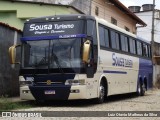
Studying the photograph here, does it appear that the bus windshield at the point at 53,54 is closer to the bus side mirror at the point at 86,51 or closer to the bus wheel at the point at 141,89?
the bus side mirror at the point at 86,51

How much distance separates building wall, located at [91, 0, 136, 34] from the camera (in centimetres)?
2966

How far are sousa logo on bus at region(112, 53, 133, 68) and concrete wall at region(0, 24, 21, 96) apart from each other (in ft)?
13.8

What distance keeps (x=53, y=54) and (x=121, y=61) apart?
5.25 meters

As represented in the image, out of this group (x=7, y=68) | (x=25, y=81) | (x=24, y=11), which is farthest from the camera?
(x=24, y=11)

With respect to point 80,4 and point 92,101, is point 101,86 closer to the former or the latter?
point 92,101

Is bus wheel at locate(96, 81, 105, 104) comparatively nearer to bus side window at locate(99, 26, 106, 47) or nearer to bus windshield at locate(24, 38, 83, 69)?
bus side window at locate(99, 26, 106, 47)

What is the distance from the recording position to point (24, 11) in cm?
2317

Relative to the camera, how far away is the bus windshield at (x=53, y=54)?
1453 centimetres

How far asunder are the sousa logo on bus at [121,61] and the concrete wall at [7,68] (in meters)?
4.21

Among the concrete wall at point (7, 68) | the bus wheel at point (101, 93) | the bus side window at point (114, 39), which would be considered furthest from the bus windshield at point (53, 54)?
the bus side window at point (114, 39)

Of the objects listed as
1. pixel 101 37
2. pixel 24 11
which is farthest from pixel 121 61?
pixel 24 11

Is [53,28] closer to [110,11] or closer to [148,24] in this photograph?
[110,11]

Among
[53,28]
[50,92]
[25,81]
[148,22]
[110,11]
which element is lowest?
[50,92]

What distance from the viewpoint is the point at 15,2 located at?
23.6 m
